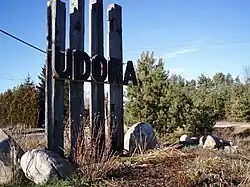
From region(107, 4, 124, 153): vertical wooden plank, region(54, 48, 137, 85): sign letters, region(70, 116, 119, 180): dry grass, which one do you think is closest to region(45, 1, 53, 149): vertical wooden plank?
region(54, 48, 137, 85): sign letters

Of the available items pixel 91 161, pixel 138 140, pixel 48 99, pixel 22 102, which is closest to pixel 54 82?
pixel 48 99

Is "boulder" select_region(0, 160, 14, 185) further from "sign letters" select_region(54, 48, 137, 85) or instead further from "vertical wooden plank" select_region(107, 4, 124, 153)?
"vertical wooden plank" select_region(107, 4, 124, 153)

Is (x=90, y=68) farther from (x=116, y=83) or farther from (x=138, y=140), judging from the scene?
(x=138, y=140)

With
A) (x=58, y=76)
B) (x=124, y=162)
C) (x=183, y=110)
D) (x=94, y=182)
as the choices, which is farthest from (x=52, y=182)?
(x=183, y=110)

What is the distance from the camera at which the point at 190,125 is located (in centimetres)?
1219

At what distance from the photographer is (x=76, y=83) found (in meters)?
7.17

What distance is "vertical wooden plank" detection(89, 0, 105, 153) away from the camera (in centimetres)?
773

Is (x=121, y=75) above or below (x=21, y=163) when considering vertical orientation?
above

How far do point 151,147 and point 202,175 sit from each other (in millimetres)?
3106

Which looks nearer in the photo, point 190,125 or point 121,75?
point 121,75

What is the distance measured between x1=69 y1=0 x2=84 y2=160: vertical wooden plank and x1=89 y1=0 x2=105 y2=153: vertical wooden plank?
48 centimetres

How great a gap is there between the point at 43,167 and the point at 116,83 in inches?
133

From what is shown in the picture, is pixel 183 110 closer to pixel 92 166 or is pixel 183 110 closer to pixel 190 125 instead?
pixel 190 125

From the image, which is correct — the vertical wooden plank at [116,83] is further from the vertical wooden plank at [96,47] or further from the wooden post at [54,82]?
the wooden post at [54,82]
